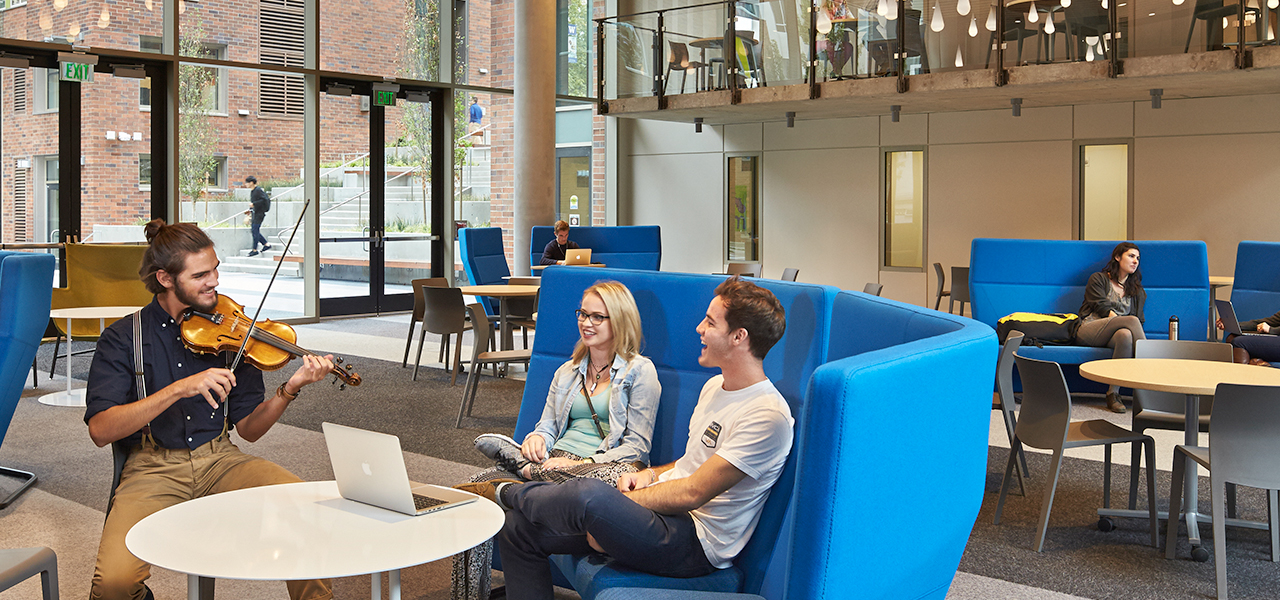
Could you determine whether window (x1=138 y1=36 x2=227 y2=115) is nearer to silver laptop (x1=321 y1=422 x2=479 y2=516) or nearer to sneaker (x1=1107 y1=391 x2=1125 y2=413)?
sneaker (x1=1107 y1=391 x2=1125 y2=413)

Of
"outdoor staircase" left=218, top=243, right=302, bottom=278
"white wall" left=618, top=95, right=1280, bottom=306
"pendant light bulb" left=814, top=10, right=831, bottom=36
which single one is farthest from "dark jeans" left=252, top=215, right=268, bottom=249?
"pendant light bulb" left=814, top=10, right=831, bottom=36

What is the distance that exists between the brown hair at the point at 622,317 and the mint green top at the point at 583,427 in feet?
0.44

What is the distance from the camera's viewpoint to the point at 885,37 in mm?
11062

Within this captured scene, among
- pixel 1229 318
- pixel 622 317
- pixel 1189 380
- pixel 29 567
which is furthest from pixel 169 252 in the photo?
pixel 1229 318

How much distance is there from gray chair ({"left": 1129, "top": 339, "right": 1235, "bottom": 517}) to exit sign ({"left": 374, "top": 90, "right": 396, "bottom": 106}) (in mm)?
10017

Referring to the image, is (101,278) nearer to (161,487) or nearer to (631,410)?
(161,487)

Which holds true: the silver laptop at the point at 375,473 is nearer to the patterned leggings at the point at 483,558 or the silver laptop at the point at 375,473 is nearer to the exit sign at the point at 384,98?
the patterned leggings at the point at 483,558

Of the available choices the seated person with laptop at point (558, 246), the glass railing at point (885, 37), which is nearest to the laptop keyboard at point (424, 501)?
the seated person with laptop at point (558, 246)

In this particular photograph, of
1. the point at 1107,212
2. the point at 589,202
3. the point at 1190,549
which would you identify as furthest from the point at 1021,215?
the point at 1190,549

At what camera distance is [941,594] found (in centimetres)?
198

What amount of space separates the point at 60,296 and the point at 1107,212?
10.9 meters

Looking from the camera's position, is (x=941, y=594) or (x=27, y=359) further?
(x=27, y=359)

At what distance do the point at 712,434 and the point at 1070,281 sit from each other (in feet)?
19.5

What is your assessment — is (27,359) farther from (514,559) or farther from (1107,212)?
(1107,212)
